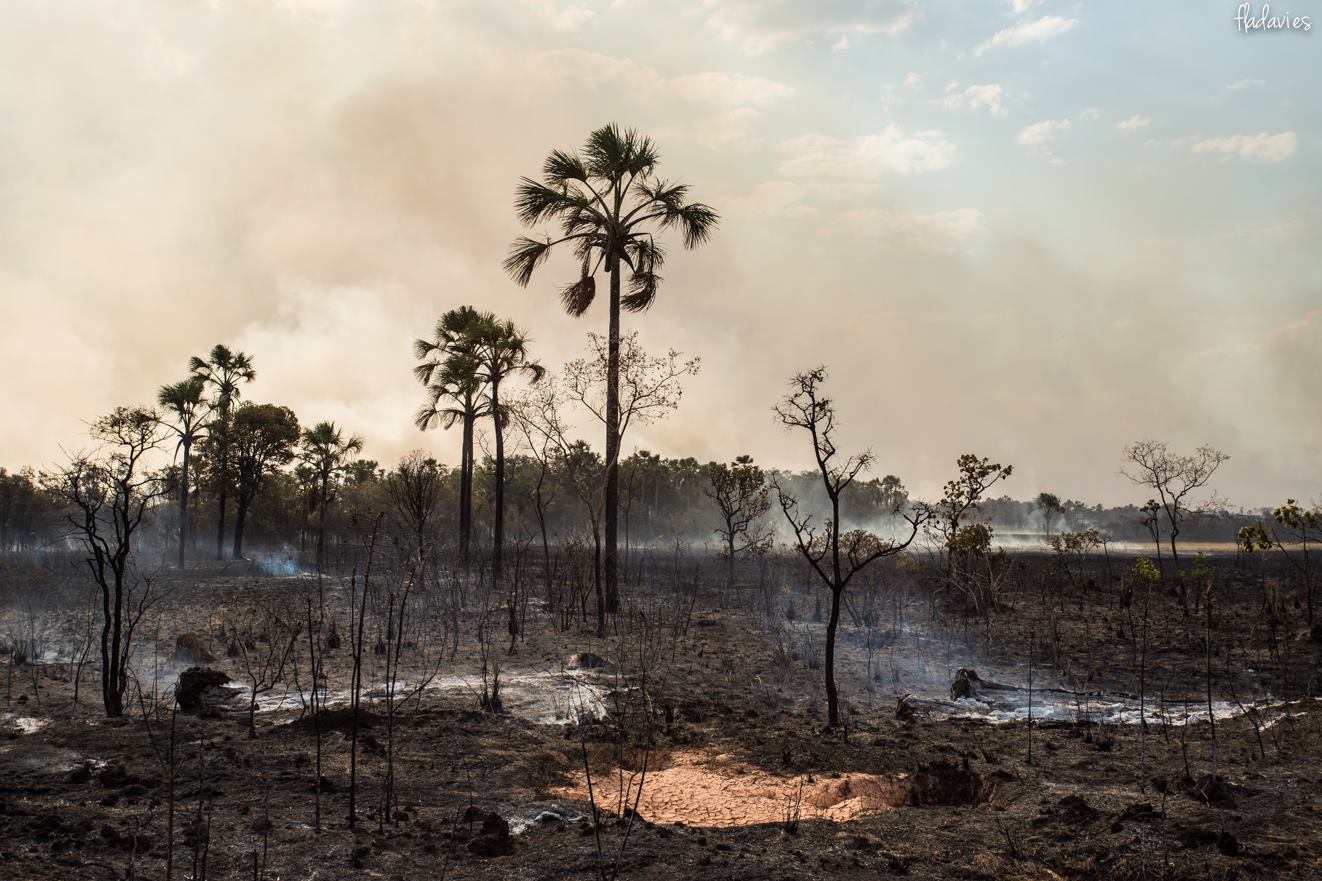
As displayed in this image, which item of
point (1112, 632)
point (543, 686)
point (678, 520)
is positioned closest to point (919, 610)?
point (1112, 632)

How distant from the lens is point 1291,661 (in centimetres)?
1552

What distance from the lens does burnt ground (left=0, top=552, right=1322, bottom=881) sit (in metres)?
6.39

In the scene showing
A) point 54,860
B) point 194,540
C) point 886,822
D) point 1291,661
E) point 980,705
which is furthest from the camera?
point 194,540

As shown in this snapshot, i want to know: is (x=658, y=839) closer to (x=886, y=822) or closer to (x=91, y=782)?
(x=886, y=822)

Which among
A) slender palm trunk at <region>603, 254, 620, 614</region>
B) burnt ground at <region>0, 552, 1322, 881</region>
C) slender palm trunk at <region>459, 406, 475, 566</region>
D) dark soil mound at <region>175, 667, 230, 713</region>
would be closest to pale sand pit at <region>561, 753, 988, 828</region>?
burnt ground at <region>0, 552, 1322, 881</region>

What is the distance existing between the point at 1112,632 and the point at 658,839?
1606 cm

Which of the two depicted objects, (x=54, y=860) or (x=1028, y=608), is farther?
(x=1028, y=608)

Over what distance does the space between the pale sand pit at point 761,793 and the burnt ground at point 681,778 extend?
0.13 ft

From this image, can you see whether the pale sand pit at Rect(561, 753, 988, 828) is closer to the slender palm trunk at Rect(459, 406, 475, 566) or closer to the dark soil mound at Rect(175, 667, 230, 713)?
the dark soil mound at Rect(175, 667, 230, 713)

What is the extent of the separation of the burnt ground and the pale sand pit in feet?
0.13

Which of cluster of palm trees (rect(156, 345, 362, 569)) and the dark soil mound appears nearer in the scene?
the dark soil mound

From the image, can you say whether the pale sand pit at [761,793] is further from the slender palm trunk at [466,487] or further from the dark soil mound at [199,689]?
the slender palm trunk at [466,487]

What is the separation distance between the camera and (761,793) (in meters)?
8.80

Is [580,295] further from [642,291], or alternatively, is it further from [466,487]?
[466,487]
